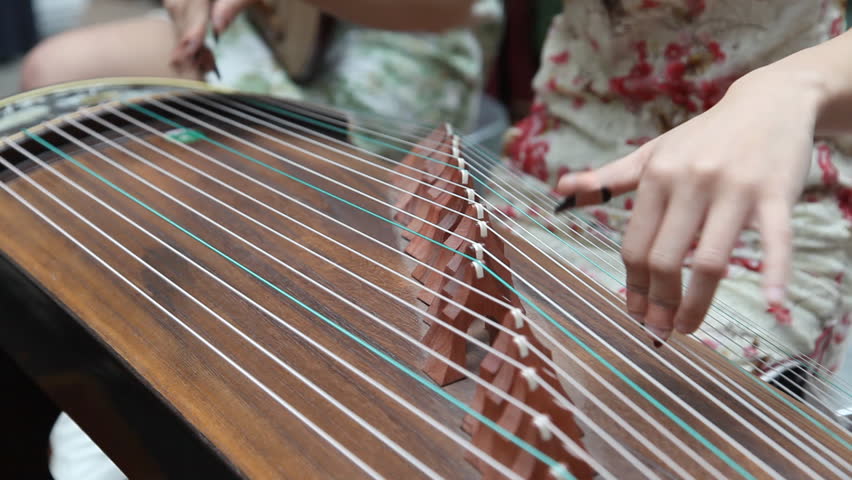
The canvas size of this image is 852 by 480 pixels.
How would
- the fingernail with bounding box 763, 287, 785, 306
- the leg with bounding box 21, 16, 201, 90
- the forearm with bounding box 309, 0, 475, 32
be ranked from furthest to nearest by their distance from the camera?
the leg with bounding box 21, 16, 201, 90 → the forearm with bounding box 309, 0, 475, 32 → the fingernail with bounding box 763, 287, 785, 306

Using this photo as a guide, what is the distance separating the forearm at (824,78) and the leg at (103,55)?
1.40 meters

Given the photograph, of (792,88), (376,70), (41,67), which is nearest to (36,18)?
(41,67)

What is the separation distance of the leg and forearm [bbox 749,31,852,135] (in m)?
1.40

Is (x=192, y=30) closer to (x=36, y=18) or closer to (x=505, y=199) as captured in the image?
(x=505, y=199)

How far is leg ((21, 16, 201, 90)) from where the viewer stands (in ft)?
5.61

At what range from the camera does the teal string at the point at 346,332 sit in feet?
1.76

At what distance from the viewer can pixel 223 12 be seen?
49.3 inches

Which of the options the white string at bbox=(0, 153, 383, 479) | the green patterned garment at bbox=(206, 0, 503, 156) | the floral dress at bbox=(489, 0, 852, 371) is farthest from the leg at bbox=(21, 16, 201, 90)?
the floral dress at bbox=(489, 0, 852, 371)

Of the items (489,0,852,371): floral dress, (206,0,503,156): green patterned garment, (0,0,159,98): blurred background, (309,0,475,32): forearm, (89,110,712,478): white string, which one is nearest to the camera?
(89,110,712,478): white string

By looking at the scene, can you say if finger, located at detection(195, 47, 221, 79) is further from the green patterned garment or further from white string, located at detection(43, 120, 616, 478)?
the green patterned garment

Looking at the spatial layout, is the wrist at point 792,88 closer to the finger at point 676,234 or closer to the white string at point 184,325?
the finger at point 676,234

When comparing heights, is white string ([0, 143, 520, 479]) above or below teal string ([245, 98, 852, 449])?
below

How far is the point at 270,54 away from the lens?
1997 mm

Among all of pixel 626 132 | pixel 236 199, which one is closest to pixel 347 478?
pixel 236 199
